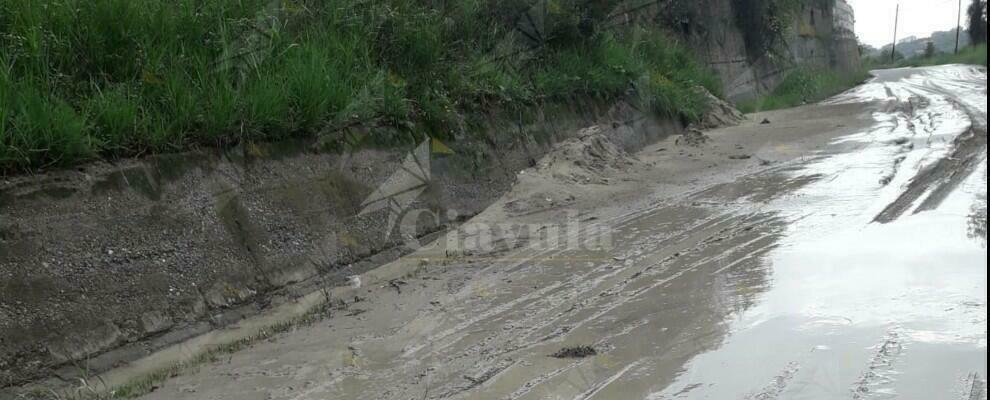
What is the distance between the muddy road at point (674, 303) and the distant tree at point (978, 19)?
1.32 meters

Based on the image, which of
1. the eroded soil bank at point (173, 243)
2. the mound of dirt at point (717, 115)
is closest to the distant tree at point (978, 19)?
the eroded soil bank at point (173, 243)

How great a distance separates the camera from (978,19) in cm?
704

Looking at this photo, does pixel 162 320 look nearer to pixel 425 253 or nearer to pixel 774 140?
pixel 425 253

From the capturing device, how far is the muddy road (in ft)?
11.9

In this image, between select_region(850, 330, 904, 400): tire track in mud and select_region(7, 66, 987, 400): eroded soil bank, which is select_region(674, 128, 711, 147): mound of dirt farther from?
select_region(850, 330, 904, 400): tire track in mud

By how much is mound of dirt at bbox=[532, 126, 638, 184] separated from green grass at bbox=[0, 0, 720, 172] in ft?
2.08

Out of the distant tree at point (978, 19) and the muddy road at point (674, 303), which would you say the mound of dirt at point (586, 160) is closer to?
the muddy road at point (674, 303)

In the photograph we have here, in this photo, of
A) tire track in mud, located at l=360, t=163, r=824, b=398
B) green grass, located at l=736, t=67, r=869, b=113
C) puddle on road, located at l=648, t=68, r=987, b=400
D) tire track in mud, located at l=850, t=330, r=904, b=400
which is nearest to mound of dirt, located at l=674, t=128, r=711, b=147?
tire track in mud, located at l=360, t=163, r=824, b=398

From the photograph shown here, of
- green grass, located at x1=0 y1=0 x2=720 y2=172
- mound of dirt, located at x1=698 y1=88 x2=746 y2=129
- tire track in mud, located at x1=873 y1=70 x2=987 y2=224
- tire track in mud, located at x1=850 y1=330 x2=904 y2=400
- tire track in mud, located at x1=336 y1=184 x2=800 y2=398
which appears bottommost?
tire track in mud, located at x1=336 y1=184 x2=800 y2=398

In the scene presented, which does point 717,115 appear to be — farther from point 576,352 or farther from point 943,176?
point 576,352

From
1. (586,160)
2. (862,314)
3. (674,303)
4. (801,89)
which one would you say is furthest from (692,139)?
(801,89)

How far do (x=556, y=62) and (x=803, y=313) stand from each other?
6.44 metres

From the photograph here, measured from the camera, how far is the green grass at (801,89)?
19953mm

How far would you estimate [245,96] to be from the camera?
5.58 m
